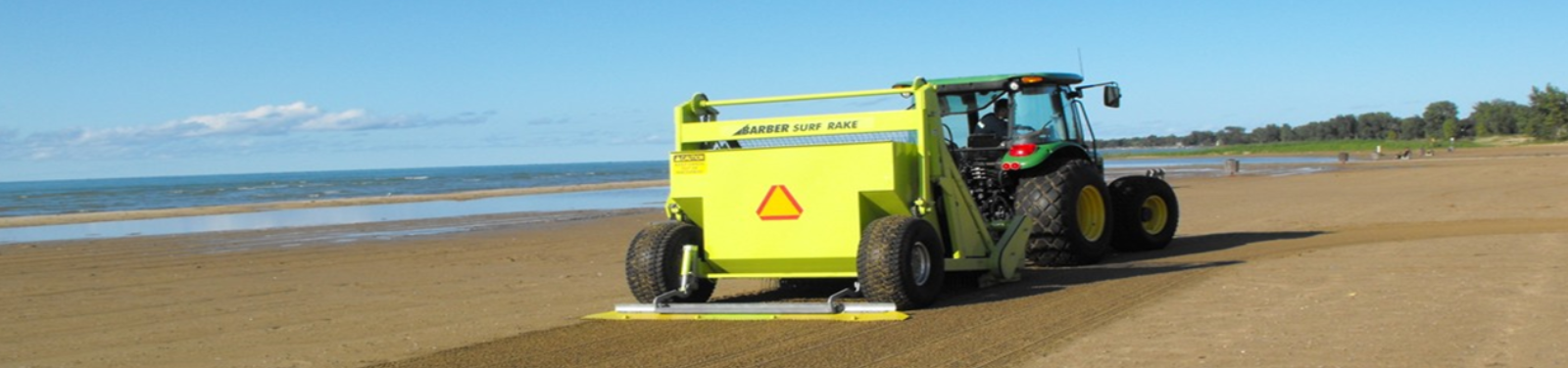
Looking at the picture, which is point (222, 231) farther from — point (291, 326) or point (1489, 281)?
point (1489, 281)

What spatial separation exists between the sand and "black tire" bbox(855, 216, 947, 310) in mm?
191

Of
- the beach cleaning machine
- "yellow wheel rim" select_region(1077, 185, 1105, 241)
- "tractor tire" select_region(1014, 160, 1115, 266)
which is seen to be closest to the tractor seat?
"tractor tire" select_region(1014, 160, 1115, 266)

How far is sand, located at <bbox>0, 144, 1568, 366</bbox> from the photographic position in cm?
739

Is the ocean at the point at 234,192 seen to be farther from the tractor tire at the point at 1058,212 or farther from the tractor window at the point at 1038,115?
the tractor tire at the point at 1058,212

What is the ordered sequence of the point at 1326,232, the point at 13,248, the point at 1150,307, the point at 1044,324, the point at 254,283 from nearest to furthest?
the point at 1044,324 < the point at 1150,307 < the point at 254,283 < the point at 1326,232 < the point at 13,248

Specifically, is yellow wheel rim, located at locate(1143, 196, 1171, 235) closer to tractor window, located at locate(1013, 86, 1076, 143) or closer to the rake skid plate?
tractor window, located at locate(1013, 86, 1076, 143)

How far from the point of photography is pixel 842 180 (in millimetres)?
9484

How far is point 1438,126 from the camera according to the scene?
129m

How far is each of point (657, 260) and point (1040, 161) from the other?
14.0 ft

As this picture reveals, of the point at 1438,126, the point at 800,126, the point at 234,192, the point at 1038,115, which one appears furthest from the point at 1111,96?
the point at 1438,126

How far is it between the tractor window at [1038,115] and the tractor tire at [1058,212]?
37cm

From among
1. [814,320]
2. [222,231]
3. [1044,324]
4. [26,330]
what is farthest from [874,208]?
[222,231]

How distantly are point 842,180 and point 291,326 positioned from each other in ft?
12.6

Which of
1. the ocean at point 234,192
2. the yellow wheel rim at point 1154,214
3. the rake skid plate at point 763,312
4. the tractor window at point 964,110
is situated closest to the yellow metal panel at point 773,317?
the rake skid plate at point 763,312
